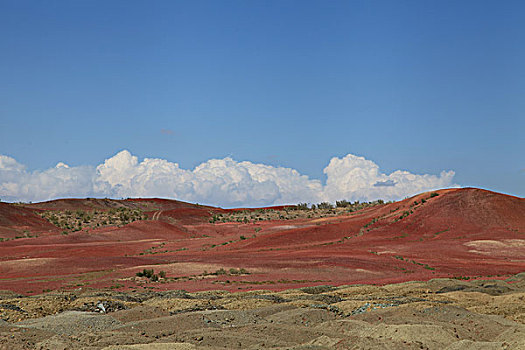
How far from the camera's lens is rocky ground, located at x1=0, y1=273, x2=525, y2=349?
11.2 metres

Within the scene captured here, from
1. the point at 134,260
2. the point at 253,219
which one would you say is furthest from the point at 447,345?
the point at 253,219

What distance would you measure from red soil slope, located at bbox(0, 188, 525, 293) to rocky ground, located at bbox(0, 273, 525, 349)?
21.1 feet

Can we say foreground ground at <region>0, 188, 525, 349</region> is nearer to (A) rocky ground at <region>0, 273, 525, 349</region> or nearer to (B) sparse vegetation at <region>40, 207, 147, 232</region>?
(A) rocky ground at <region>0, 273, 525, 349</region>

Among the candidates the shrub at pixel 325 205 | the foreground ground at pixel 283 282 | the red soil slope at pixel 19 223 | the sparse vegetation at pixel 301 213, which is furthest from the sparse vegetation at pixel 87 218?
the shrub at pixel 325 205

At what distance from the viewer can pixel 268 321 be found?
14000 millimetres

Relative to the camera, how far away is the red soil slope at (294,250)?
90.2 ft

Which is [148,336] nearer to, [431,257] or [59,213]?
[431,257]

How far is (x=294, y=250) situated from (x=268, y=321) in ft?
91.7

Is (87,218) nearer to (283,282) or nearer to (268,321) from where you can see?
(283,282)

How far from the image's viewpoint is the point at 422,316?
13836 mm

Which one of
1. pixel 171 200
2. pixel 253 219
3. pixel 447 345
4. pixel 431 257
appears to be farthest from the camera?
pixel 171 200

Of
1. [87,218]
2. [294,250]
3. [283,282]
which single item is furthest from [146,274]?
[87,218]

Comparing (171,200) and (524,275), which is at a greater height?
(171,200)

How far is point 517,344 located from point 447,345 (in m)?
1.51
